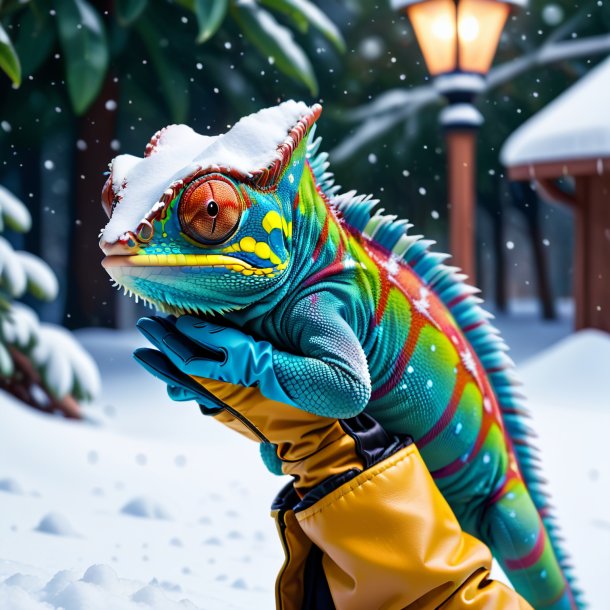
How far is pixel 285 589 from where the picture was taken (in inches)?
38.5

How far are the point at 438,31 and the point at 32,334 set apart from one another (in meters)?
1.49

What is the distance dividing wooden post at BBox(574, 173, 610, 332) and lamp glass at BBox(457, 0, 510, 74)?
4.34ft

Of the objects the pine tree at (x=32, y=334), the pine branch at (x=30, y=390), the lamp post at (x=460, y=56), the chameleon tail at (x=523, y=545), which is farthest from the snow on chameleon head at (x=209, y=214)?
the pine branch at (x=30, y=390)

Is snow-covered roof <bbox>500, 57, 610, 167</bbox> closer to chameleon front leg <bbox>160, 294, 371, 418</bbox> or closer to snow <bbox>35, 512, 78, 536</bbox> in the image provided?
snow <bbox>35, 512, 78, 536</bbox>

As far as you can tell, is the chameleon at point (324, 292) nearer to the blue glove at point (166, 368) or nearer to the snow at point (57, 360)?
the blue glove at point (166, 368)

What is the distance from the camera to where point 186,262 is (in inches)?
32.8

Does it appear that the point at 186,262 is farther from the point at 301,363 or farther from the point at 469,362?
the point at 469,362

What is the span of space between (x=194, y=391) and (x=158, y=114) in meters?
2.93

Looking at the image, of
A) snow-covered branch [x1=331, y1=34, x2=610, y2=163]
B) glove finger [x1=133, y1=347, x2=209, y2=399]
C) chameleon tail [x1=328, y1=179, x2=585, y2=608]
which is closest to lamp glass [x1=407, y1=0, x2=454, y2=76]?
chameleon tail [x1=328, y1=179, x2=585, y2=608]

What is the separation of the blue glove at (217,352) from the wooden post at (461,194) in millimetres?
1410

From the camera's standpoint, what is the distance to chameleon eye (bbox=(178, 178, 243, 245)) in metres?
0.83

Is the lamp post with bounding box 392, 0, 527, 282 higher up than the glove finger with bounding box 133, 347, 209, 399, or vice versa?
the lamp post with bounding box 392, 0, 527, 282

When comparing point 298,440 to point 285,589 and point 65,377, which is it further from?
point 65,377

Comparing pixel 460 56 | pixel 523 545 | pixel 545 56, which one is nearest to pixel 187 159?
pixel 523 545
